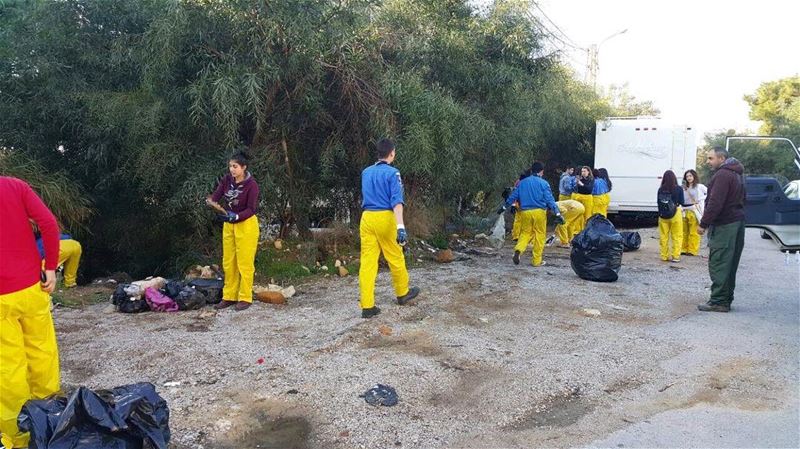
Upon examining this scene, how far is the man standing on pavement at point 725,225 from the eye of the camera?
654 centimetres

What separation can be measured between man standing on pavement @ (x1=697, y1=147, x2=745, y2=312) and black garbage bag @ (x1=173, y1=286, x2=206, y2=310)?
548 cm

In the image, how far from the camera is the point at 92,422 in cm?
297

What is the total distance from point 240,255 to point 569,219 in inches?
291

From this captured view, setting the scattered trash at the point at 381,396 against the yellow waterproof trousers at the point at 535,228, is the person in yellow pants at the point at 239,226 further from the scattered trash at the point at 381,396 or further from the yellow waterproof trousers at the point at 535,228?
the yellow waterproof trousers at the point at 535,228

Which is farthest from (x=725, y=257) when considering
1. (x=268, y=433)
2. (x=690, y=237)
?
(x=268, y=433)

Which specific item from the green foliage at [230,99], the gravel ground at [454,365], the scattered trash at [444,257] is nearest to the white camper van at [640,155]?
the green foliage at [230,99]

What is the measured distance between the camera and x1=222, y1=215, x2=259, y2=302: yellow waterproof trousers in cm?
637

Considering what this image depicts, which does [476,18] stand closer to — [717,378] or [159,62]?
[159,62]

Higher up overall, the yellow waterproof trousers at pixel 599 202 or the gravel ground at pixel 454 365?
the yellow waterproof trousers at pixel 599 202

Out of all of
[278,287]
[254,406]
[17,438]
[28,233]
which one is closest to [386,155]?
[278,287]

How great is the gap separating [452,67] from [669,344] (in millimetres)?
5400

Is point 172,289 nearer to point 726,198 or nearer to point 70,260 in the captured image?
point 70,260

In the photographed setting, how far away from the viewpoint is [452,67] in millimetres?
9328

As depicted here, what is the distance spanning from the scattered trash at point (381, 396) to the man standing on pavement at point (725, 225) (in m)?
4.28
